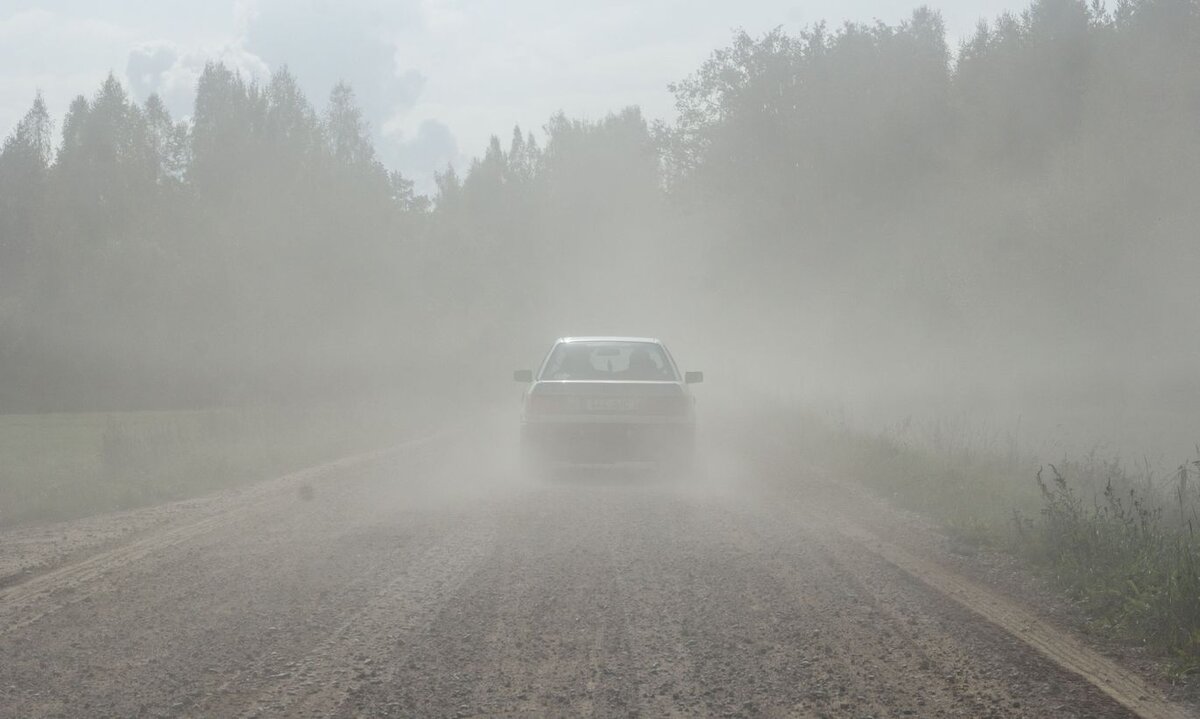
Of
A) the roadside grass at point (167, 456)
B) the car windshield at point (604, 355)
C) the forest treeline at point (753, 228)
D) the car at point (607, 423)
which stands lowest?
the roadside grass at point (167, 456)

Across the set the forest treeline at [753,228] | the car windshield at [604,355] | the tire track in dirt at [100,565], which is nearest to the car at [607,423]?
the car windshield at [604,355]

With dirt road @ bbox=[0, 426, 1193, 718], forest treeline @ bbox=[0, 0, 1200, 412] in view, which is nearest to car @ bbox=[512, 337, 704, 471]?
dirt road @ bbox=[0, 426, 1193, 718]

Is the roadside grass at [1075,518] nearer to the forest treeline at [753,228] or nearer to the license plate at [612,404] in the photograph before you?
the license plate at [612,404]

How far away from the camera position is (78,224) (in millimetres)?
49156

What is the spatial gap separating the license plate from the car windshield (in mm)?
832

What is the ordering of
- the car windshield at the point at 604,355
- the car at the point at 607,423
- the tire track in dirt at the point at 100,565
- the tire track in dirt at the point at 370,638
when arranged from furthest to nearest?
the car windshield at the point at 604,355 < the car at the point at 607,423 < the tire track in dirt at the point at 100,565 < the tire track in dirt at the point at 370,638

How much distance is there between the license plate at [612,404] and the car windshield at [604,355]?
32.8 inches

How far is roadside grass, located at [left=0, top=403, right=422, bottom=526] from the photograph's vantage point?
12578 mm

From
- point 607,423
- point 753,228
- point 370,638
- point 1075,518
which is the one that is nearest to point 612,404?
point 607,423

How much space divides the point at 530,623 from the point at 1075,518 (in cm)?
454

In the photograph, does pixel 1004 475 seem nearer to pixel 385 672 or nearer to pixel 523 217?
pixel 385 672

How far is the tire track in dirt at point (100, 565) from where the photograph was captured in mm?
6531

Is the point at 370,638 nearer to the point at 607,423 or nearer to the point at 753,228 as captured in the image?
the point at 607,423

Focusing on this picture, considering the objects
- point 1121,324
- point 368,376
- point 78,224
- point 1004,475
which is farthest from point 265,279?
point 1004,475
